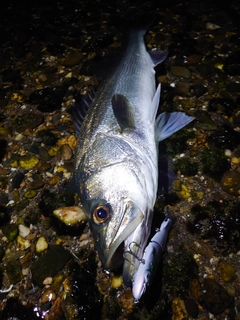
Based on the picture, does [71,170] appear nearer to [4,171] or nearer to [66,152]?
[66,152]

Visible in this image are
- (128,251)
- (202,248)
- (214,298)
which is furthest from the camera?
(202,248)

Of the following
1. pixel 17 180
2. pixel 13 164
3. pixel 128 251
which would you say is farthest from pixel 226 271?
pixel 13 164

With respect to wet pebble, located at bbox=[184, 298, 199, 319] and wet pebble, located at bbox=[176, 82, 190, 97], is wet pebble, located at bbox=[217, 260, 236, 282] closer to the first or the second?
wet pebble, located at bbox=[184, 298, 199, 319]

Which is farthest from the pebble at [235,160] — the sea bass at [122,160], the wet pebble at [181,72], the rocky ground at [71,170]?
the wet pebble at [181,72]

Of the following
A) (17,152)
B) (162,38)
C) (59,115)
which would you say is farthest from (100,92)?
(162,38)

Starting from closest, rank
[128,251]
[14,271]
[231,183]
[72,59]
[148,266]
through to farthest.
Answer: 1. [128,251]
2. [148,266]
3. [14,271]
4. [231,183]
5. [72,59]

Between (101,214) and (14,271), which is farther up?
(101,214)

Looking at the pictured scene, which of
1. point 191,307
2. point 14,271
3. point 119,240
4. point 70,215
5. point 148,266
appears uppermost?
point 119,240

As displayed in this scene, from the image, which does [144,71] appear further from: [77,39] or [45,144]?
[77,39]
